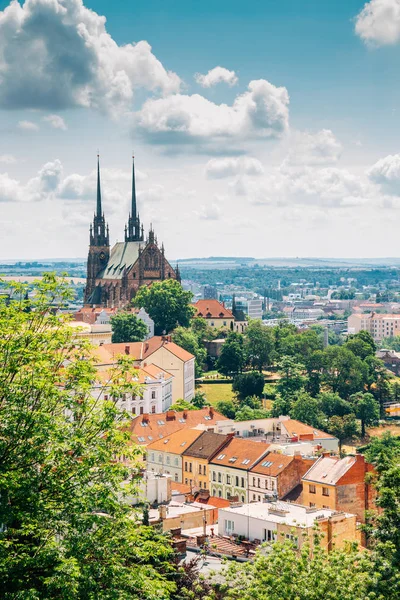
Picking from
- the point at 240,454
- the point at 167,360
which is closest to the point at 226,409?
the point at 167,360

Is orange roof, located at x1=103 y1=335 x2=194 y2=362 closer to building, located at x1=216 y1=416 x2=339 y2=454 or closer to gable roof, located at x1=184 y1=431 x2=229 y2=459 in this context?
building, located at x1=216 y1=416 x2=339 y2=454

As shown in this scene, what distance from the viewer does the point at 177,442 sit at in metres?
82.4

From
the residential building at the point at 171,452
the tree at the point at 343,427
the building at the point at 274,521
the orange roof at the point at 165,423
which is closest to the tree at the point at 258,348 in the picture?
the tree at the point at 343,427

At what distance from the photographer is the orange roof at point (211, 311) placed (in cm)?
16650

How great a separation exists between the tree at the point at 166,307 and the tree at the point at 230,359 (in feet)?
35.9

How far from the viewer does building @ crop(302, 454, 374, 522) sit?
202ft

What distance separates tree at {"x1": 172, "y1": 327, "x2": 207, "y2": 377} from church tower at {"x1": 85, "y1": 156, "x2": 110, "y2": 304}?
167 ft

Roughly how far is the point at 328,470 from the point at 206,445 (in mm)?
17009

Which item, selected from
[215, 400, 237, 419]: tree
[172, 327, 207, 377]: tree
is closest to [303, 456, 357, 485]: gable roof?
[215, 400, 237, 419]: tree

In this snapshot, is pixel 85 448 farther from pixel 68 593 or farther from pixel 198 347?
pixel 198 347

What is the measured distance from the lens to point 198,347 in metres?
137

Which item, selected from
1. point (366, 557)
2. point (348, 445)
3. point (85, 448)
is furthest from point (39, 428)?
point (348, 445)

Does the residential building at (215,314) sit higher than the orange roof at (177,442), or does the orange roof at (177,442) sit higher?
the residential building at (215,314)

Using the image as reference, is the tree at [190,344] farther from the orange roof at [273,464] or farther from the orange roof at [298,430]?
the orange roof at [273,464]
